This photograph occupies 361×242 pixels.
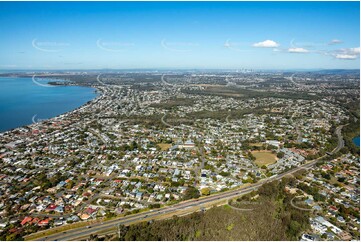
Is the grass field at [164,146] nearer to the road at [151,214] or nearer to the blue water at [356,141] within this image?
the road at [151,214]

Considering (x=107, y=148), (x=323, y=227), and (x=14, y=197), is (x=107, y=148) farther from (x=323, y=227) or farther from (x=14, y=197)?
(x=323, y=227)

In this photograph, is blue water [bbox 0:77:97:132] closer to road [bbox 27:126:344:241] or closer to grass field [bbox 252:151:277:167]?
road [bbox 27:126:344:241]

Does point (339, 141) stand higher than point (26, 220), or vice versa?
point (339, 141)

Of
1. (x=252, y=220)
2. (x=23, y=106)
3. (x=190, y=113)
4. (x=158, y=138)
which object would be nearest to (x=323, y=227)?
(x=252, y=220)

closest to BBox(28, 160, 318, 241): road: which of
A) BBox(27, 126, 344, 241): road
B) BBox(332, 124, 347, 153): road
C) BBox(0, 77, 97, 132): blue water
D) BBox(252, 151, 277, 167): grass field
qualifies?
BBox(27, 126, 344, 241): road

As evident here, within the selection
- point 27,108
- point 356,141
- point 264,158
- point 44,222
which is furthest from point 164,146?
point 27,108

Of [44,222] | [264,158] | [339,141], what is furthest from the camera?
[339,141]

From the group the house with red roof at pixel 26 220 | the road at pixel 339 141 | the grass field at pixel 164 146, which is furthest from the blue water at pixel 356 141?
the house with red roof at pixel 26 220

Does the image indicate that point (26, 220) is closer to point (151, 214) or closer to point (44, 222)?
point (44, 222)
